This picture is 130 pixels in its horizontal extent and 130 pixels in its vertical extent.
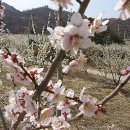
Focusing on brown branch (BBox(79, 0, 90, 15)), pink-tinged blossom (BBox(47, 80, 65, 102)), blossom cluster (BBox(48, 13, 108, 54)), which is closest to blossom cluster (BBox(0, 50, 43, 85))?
pink-tinged blossom (BBox(47, 80, 65, 102))

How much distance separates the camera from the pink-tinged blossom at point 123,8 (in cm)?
153

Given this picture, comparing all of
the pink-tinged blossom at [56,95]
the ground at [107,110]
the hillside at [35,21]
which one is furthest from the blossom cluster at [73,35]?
the hillside at [35,21]

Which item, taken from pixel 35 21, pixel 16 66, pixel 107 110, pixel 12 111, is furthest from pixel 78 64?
pixel 35 21

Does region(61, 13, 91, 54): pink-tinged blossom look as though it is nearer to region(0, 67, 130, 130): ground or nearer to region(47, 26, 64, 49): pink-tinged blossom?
region(47, 26, 64, 49): pink-tinged blossom

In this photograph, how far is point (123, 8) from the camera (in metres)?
1.54

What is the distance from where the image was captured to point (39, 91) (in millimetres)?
1691

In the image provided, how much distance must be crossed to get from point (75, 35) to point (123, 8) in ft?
0.68

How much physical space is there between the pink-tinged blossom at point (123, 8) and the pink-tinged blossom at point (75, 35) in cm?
14

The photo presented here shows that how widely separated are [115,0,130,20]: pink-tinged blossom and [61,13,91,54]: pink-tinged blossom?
0.45 feet

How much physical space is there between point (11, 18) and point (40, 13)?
5261 mm

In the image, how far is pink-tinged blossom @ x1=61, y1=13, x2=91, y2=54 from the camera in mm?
1489

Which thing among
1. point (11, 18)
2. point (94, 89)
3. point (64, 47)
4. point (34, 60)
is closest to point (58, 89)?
point (64, 47)

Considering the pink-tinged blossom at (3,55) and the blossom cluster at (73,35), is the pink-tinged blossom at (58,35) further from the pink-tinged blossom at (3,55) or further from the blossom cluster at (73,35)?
the pink-tinged blossom at (3,55)

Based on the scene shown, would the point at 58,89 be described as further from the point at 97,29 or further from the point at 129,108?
the point at 129,108
